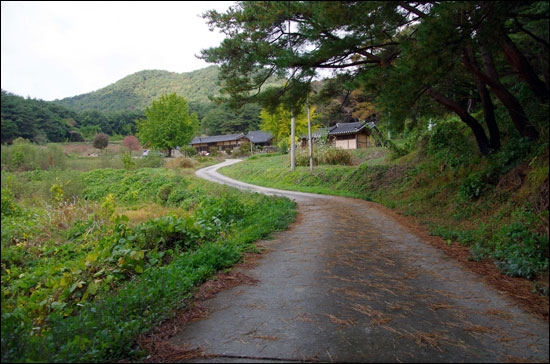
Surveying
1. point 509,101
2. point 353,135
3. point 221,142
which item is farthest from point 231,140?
point 509,101

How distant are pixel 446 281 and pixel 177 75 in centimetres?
10502

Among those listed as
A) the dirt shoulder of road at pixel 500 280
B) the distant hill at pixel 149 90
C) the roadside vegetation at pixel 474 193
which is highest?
the distant hill at pixel 149 90

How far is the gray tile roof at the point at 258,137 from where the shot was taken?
2360 inches

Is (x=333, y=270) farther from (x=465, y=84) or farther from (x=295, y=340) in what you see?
(x=465, y=84)

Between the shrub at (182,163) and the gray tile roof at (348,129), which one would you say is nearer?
the shrub at (182,163)

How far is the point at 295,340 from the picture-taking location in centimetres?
237

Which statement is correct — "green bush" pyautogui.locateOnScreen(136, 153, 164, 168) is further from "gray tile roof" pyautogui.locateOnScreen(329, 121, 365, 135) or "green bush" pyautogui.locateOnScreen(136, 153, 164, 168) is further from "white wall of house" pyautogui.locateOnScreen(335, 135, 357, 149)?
"white wall of house" pyautogui.locateOnScreen(335, 135, 357, 149)

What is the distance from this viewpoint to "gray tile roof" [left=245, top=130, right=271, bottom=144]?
59.9 m

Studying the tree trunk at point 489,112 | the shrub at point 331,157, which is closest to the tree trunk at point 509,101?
the tree trunk at point 489,112

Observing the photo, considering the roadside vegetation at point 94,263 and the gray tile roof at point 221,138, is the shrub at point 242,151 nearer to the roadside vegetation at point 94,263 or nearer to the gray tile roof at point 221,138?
the gray tile roof at point 221,138

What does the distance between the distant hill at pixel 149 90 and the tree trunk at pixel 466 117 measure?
65077 millimetres

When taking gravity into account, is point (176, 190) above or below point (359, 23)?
below

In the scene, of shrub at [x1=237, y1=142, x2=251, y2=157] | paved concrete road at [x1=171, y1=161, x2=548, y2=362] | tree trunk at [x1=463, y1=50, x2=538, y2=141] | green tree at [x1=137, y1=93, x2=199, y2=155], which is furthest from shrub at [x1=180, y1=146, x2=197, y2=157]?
paved concrete road at [x1=171, y1=161, x2=548, y2=362]

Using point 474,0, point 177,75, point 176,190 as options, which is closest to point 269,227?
point 474,0
